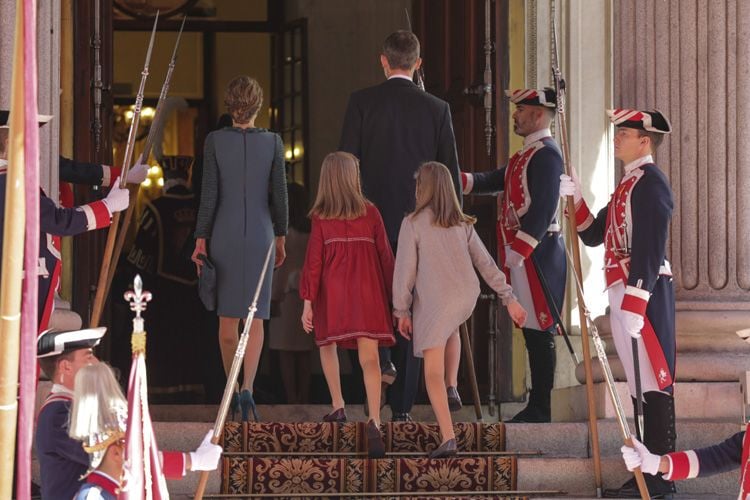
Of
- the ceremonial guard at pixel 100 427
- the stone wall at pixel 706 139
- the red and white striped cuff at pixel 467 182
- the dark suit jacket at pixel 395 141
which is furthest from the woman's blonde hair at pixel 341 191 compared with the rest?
the ceremonial guard at pixel 100 427

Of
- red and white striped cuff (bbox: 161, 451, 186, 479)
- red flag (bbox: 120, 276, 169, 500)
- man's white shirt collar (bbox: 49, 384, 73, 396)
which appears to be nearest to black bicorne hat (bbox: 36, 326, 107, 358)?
man's white shirt collar (bbox: 49, 384, 73, 396)

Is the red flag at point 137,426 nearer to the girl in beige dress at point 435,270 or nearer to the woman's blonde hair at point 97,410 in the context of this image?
the woman's blonde hair at point 97,410

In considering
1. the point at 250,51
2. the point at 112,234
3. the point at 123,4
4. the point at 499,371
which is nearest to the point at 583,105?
the point at 499,371

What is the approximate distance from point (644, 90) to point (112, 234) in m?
2.75

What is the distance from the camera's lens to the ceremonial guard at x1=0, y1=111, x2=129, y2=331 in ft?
24.9

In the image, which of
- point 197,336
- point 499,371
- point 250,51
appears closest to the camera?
point 499,371

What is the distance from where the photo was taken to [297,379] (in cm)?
1183

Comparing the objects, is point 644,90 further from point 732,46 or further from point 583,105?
point 583,105

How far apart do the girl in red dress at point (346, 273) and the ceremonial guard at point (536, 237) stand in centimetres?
93

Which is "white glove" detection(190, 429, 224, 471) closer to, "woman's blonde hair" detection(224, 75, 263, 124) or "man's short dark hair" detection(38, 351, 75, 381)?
"man's short dark hair" detection(38, 351, 75, 381)

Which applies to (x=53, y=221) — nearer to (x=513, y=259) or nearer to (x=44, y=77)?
(x=44, y=77)

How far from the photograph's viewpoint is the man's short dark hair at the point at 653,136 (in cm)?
835

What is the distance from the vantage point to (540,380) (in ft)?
29.8

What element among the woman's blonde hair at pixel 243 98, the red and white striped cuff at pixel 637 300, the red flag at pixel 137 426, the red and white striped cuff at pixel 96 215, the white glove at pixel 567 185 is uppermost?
the woman's blonde hair at pixel 243 98
